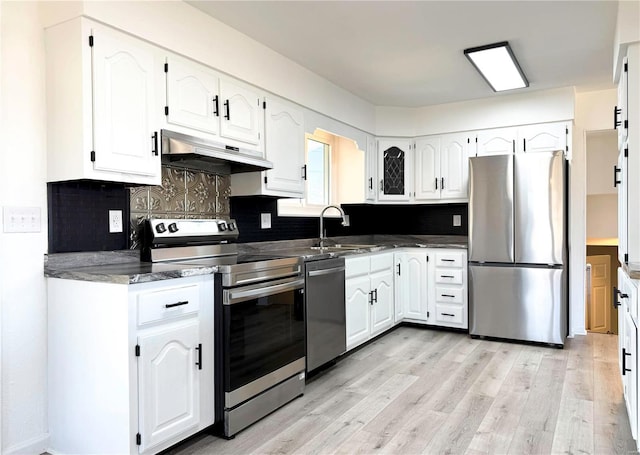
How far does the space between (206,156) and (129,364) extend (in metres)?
1.20

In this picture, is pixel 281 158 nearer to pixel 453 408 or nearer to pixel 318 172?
pixel 318 172

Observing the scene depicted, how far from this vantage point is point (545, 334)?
13.0 feet

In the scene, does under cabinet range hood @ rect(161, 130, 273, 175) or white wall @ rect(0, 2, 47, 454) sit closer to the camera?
white wall @ rect(0, 2, 47, 454)

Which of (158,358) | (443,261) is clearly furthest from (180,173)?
(443,261)

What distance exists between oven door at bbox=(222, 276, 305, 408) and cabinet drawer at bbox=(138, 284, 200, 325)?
0.56 ft

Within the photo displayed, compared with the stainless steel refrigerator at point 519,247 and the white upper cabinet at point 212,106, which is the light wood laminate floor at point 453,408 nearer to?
the stainless steel refrigerator at point 519,247

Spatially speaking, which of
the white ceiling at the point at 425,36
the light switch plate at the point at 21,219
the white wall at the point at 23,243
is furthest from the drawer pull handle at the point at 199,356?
the white ceiling at the point at 425,36

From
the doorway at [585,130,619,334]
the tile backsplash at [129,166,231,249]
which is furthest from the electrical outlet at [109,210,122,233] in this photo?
the doorway at [585,130,619,334]

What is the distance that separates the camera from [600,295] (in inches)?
215

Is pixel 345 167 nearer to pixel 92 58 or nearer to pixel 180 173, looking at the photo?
pixel 180 173

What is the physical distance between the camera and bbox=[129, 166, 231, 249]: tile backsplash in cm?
263

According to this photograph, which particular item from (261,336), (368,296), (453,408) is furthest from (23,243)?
(368,296)

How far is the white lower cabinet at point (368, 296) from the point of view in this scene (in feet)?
12.0

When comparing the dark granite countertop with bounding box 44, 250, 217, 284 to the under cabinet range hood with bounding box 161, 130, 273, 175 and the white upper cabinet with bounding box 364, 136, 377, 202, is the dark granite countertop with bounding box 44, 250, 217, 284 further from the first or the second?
the white upper cabinet with bounding box 364, 136, 377, 202
